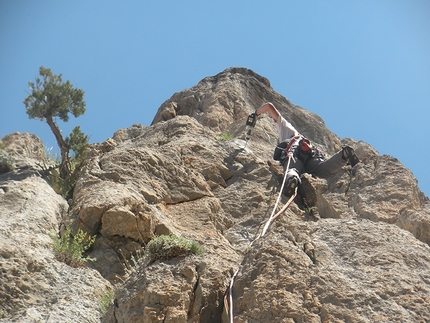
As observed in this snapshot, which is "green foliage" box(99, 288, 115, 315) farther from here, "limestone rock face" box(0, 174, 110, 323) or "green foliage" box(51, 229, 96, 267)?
"green foliage" box(51, 229, 96, 267)

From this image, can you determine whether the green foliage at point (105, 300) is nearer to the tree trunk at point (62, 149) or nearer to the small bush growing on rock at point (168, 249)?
the small bush growing on rock at point (168, 249)

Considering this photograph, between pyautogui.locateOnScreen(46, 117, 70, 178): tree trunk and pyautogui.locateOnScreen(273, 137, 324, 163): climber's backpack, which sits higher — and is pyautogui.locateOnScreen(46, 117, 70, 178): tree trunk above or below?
below

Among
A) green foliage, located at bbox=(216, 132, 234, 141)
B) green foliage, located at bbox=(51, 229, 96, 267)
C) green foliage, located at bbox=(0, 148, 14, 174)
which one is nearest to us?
green foliage, located at bbox=(51, 229, 96, 267)

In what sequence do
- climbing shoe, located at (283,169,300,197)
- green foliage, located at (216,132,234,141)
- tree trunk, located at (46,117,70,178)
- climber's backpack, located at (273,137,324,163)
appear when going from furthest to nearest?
green foliage, located at (216,132,234,141), climber's backpack, located at (273,137,324,163), climbing shoe, located at (283,169,300,197), tree trunk, located at (46,117,70,178)

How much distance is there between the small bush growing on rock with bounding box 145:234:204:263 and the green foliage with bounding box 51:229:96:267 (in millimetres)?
1121

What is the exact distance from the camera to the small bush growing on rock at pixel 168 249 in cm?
671

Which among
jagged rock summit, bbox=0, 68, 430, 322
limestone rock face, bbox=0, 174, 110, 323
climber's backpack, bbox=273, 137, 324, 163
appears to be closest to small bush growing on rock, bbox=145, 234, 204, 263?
jagged rock summit, bbox=0, 68, 430, 322

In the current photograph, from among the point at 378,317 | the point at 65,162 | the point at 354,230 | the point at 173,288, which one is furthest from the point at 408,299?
the point at 65,162

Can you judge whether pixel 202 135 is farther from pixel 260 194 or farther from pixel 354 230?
pixel 354 230

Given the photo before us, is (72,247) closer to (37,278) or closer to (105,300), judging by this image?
(37,278)

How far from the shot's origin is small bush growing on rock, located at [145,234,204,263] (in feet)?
22.0

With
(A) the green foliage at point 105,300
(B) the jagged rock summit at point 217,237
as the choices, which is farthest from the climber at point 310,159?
(A) the green foliage at point 105,300

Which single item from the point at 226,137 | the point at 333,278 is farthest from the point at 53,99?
the point at 333,278

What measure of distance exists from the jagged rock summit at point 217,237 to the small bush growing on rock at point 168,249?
8 centimetres
